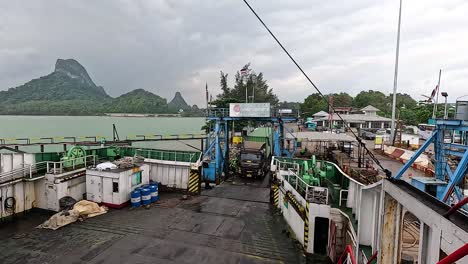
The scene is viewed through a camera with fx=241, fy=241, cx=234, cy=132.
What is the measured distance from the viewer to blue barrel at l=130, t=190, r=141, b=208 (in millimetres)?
13672

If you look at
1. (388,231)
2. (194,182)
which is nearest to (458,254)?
(388,231)

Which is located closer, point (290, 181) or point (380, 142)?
point (290, 181)

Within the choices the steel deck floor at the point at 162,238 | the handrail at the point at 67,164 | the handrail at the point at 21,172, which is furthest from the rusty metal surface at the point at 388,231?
the handrail at the point at 21,172

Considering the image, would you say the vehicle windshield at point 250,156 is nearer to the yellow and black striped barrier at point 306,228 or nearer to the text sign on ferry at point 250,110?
the text sign on ferry at point 250,110

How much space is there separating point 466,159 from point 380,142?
→ 84.9 feet

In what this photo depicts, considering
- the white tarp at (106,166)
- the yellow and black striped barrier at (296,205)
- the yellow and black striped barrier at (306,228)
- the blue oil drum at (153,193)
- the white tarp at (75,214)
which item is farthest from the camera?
the blue oil drum at (153,193)

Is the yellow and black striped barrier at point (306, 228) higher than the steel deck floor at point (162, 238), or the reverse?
the yellow and black striped barrier at point (306, 228)

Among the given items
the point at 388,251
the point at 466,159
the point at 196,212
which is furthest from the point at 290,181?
the point at 388,251

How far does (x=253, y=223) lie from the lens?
1204cm

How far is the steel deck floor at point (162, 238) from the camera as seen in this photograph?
8938mm

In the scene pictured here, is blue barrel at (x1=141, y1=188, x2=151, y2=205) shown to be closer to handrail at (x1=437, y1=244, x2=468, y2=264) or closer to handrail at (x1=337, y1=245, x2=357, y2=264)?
handrail at (x1=337, y1=245, x2=357, y2=264)

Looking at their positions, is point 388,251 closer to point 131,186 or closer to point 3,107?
point 131,186

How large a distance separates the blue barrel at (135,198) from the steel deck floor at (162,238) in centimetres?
43

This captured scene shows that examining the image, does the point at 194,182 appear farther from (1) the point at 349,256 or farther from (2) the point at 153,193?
(1) the point at 349,256
